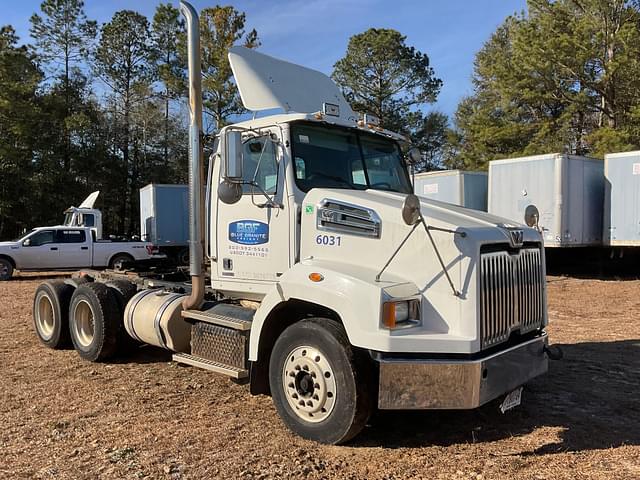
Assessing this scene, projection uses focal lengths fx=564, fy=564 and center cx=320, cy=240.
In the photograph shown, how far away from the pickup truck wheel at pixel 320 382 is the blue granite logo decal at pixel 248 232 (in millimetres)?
1056

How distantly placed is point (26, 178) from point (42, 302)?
2822 centimetres

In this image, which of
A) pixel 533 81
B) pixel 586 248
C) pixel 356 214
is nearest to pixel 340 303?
pixel 356 214

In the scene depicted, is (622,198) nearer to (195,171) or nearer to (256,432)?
(195,171)

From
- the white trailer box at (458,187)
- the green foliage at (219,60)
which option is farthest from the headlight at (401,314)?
the green foliage at (219,60)

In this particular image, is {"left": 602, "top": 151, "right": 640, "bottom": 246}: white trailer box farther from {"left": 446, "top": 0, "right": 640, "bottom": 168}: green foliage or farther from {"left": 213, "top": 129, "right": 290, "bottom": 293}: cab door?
{"left": 213, "top": 129, "right": 290, "bottom": 293}: cab door

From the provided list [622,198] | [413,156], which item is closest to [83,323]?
[413,156]

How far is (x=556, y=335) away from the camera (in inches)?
334

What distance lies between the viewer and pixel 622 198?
15.2 m

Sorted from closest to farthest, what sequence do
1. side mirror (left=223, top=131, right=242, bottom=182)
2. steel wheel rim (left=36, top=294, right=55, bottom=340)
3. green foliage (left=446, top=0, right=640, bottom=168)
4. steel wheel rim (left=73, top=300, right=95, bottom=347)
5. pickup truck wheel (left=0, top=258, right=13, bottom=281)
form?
1. side mirror (left=223, top=131, right=242, bottom=182)
2. steel wheel rim (left=73, top=300, right=95, bottom=347)
3. steel wheel rim (left=36, top=294, right=55, bottom=340)
4. pickup truck wheel (left=0, top=258, right=13, bottom=281)
5. green foliage (left=446, top=0, right=640, bottom=168)

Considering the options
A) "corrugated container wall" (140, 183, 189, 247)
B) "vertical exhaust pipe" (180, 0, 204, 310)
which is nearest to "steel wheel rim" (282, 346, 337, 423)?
"vertical exhaust pipe" (180, 0, 204, 310)

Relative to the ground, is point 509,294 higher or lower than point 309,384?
higher

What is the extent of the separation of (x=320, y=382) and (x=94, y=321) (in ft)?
12.2

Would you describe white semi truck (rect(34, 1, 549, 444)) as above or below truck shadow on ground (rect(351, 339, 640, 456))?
above

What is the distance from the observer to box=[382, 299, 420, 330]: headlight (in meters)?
3.76
